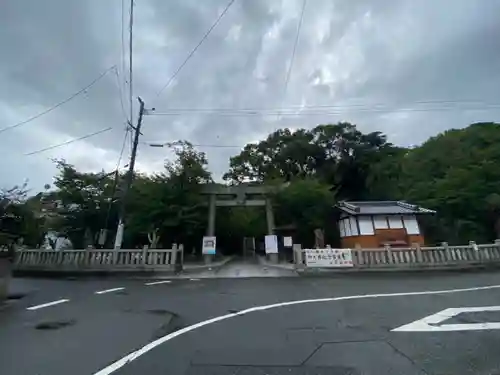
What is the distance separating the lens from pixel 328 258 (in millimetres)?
12758

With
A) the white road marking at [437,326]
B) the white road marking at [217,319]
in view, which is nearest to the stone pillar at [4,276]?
the white road marking at [217,319]

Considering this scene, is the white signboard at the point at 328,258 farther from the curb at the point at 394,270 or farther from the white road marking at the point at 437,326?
the white road marking at the point at 437,326

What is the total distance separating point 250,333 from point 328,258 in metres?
9.09

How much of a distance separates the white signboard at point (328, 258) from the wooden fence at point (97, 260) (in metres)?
5.19

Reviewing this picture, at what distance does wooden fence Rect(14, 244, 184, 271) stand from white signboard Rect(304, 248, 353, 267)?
519 cm

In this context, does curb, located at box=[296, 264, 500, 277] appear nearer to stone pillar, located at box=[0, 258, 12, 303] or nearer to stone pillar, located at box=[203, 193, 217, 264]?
stone pillar, located at box=[203, 193, 217, 264]

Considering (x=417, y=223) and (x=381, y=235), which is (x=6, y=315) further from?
(x=417, y=223)

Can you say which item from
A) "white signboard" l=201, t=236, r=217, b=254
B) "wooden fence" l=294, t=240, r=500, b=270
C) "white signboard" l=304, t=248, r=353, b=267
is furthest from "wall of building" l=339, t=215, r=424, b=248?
"white signboard" l=201, t=236, r=217, b=254

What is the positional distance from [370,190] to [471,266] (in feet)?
45.0

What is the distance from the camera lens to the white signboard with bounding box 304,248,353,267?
41.6ft

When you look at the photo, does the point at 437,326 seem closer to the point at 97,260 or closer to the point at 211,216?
the point at 97,260

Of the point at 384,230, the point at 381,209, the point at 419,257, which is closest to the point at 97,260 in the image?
the point at 419,257

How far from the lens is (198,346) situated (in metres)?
3.68

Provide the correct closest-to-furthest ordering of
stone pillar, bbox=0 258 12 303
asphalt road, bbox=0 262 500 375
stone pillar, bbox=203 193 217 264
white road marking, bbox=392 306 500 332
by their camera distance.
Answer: asphalt road, bbox=0 262 500 375 → white road marking, bbox=392 306 500 332 → stone pillar, bbox=0 258 12 303 → stone pillar, bbox=203 193 217 264
